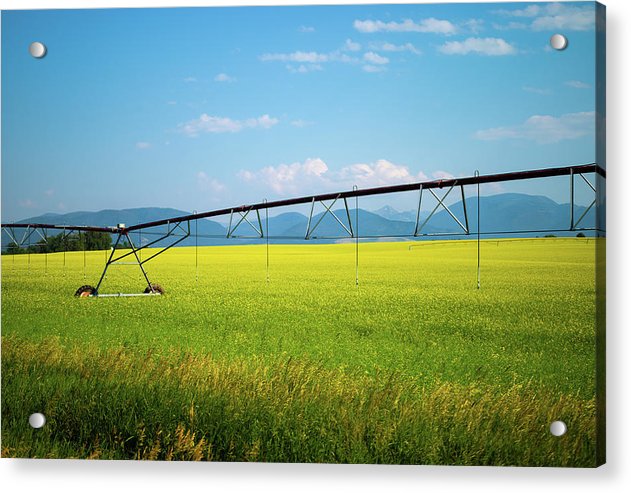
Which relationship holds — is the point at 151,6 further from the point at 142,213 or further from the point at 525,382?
the point at 525,382

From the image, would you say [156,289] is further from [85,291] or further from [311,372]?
[311,372]

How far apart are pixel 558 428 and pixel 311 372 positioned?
1764 millimetres

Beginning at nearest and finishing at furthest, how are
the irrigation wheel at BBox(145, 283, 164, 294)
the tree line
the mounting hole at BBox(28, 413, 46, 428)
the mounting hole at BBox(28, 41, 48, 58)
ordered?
1. the mounting hole at BBox(28, 413, 46, 428)
2. the mounting hole at BBox(28, 41, 48, 58)
3. the tree line
4. the irrigation wheel at BBox(145, 283, 164, 294)

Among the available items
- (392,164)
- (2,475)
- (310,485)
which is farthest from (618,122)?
(2,475)

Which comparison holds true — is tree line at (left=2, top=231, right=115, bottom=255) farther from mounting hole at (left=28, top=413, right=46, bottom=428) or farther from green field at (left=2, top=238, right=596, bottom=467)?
mounting hole at (left=28, top=413, right=46, bottom=428)

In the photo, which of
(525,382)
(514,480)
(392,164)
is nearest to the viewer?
(514,480)

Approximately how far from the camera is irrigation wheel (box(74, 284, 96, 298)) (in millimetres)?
7144

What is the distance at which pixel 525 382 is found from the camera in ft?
17.4

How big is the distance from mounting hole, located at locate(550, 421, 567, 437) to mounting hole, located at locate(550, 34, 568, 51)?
2.52 meters

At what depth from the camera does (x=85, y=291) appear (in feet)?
24.0

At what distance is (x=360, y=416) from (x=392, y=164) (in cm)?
189

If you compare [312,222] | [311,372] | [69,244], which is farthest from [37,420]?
[312,222]

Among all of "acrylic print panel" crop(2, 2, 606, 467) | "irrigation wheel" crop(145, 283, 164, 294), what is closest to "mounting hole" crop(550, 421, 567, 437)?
"acrylic print panel" crop(2, 2, 606, 467)

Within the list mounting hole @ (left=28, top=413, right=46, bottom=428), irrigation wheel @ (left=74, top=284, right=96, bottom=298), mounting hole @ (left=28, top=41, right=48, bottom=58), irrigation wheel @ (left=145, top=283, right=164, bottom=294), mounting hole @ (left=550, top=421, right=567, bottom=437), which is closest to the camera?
mounting hole @ (left=550, top=421, right=567, bottom=437)
